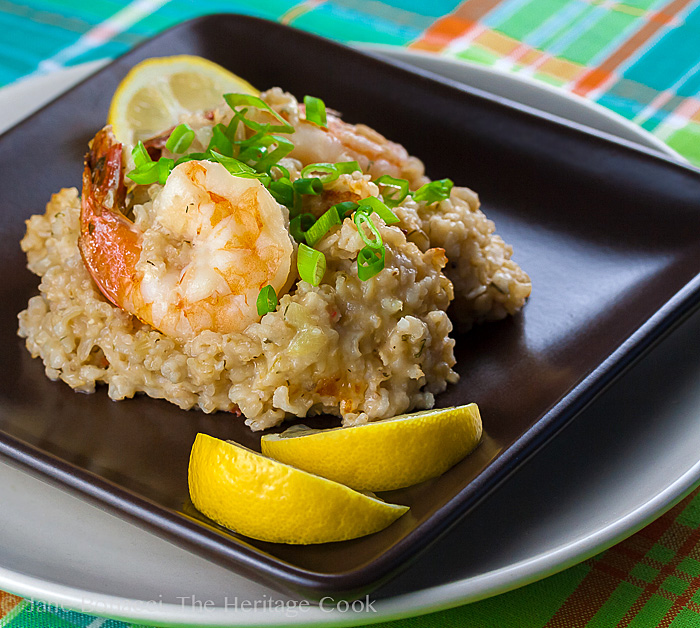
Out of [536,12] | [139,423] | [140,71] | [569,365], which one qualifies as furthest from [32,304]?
[536,12]

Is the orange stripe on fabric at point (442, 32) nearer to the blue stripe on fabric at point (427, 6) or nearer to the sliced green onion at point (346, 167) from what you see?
the blue stripe on fabric at point (427, 6)

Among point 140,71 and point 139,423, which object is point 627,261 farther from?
point 140,71

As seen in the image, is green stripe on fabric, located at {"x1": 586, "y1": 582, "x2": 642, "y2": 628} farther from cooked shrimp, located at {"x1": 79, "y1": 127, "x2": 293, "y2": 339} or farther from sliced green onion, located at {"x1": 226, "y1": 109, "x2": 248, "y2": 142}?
sliced green onion, located at {"x1": 226, "y1": 109, "x2": 248, "y2": 142}

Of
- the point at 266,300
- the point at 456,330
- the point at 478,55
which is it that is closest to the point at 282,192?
the point at 266,300

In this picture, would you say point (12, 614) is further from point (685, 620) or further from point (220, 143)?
point (685, 620)

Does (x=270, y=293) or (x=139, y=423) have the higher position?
(x=270, y=293)

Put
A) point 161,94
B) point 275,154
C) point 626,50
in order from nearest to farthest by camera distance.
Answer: point 275,154 → point 161,94 → point 626,50

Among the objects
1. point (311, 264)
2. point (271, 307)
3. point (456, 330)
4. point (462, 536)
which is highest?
point (311, 264)
